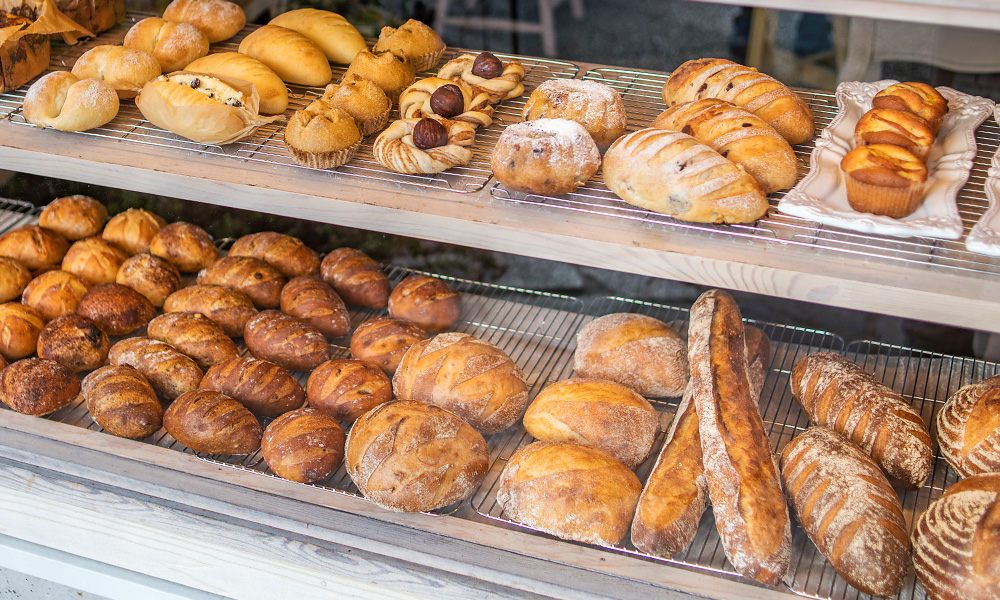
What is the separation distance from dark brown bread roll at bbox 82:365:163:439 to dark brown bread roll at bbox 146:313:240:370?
0.17 meters

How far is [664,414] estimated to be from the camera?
81.3 inches

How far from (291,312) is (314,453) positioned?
1.96 feet

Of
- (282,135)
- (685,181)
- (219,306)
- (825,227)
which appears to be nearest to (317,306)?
(219,306)

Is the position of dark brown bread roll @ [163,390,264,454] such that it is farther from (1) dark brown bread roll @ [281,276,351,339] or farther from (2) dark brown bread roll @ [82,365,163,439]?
(1) dark brown bread roll @ [281,276,351,339]

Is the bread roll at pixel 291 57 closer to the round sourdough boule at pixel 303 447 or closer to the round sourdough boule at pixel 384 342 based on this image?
the round sourdough boule at pixel 384 342

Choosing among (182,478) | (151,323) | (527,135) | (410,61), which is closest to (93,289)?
(151,323)

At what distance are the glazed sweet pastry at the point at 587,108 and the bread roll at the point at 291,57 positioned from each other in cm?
63

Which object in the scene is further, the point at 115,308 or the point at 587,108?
A: the point at 115,308

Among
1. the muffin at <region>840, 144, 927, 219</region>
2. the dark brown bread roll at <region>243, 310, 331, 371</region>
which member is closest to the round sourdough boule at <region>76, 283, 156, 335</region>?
the dark brown bread roll at <region>243, 310, 331, 371</region>

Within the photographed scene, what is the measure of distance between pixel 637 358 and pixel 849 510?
64 cm

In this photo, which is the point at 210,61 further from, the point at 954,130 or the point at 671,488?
the point at 954,130

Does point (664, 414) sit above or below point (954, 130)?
below

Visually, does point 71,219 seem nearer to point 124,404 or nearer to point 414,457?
point 124,404

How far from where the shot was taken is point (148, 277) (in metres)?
2.42
